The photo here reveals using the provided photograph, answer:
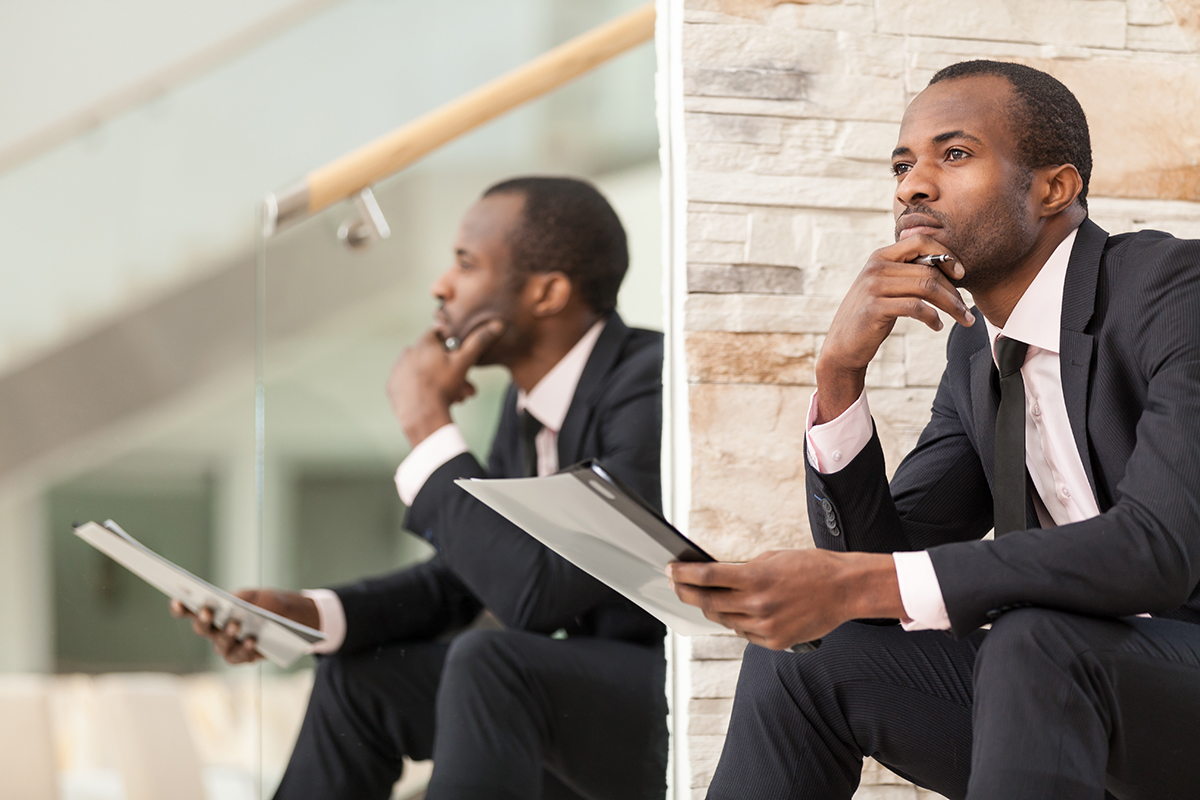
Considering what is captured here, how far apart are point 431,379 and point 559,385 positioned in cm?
19

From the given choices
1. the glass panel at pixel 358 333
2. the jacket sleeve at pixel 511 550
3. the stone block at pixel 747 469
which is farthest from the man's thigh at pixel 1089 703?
the glass panel at pixel 358 333

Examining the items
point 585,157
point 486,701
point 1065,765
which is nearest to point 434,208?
point 585,157

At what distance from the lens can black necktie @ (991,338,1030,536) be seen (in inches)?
36.9

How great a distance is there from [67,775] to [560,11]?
1.88m

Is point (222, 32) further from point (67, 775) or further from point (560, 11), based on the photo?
point (67, 775)

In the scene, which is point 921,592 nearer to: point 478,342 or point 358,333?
point 478,342

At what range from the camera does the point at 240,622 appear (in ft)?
4.52

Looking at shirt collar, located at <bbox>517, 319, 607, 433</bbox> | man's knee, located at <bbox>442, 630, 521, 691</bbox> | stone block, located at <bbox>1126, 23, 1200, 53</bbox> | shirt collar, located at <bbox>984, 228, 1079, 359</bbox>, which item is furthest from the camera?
shirt collar, located at <bbox>517, 319, 607, 433</bbox>

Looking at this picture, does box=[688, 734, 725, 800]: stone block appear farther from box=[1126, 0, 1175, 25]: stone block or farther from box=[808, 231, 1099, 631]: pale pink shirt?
box=[1126, 0, 1175, 25]: stone block

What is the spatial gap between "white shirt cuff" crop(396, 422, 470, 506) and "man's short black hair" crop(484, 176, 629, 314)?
0.32 m

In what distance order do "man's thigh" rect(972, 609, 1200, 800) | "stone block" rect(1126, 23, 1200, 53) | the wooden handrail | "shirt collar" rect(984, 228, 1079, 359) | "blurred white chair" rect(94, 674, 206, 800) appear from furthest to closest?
"blurred white chair" rect(94, 674, 206, 800), the wooden handrail, "stone block" rect(1126, 23, 1200, 53), "shirt collar" rect(984, 228, 1079, 359), "man's thigh" rect(972, 609, 1200, 800)

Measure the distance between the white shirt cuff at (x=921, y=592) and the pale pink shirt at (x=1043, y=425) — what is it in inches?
8.3

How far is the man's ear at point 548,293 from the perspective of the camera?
62.9 inches

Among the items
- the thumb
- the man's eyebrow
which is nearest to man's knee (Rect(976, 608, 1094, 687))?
the man's eyebrow
